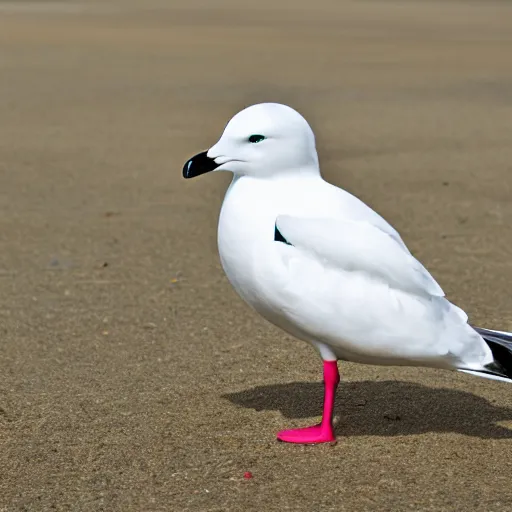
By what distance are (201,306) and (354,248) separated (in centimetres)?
208

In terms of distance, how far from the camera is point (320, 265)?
328 cm

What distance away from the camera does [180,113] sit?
1176 centimetres

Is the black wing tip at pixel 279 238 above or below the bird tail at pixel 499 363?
above

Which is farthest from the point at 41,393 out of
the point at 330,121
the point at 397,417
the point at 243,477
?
the point at 330,121

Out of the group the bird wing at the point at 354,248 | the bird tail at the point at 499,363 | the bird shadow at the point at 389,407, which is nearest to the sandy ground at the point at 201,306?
the bird shadow at the point at 389,407

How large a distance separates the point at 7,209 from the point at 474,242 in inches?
124

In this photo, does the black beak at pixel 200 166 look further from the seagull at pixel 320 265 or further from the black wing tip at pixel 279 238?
the black wing tip at pixel 279 238

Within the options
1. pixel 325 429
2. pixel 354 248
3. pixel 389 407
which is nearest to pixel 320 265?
pixel 354 248

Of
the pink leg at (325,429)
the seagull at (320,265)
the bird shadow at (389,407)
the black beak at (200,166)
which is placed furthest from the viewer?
the bird shadow at (389,407)

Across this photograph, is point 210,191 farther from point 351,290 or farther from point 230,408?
point 351,290

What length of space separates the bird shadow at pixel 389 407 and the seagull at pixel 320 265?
1.41 feet

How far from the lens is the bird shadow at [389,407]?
373 centimetres

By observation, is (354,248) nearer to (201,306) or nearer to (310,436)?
(310,436)

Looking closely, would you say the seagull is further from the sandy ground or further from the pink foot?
the sandy ground
